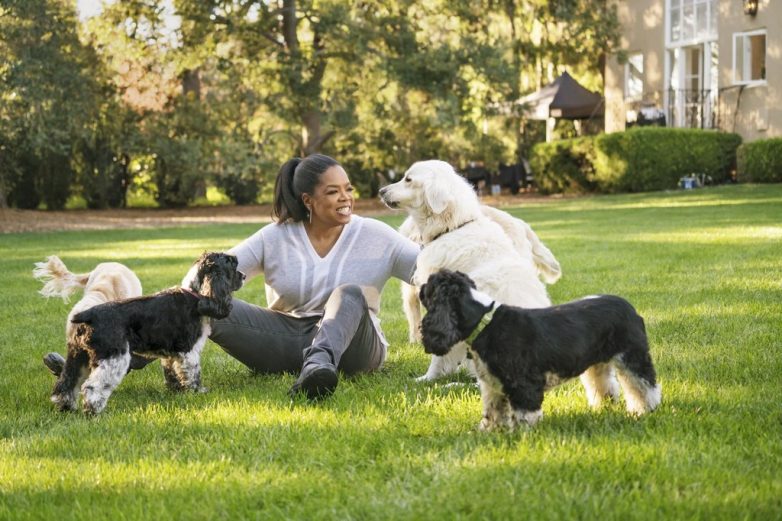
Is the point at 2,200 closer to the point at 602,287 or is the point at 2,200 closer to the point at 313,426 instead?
the point at 602,287

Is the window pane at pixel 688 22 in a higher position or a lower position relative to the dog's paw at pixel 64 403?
higher

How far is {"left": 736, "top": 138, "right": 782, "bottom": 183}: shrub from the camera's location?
2258 cm

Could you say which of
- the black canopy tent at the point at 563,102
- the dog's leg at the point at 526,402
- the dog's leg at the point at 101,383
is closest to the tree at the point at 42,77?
the black canopy tent at the point at 563,102

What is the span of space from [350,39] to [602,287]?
18370mm

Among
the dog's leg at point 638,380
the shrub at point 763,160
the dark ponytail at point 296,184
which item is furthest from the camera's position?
the shrub at point 763,160

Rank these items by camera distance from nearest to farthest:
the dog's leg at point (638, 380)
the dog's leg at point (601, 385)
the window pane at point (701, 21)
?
the dog's leg at point (638, 380), the dog's leg at point (601, 385), the window pane at point (701, 21)

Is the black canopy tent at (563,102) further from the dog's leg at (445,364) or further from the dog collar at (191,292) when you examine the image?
the dog collar at (191,292)

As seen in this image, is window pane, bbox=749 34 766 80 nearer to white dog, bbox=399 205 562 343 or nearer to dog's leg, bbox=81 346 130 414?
white dog, bbox=399 205 562 343

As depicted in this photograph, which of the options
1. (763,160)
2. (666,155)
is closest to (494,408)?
(763,160)

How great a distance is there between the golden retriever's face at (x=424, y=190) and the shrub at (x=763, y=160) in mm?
19021

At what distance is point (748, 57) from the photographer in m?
25.9

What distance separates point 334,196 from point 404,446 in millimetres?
2201

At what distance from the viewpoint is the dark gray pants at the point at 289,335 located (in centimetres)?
557

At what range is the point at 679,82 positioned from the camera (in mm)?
28547
